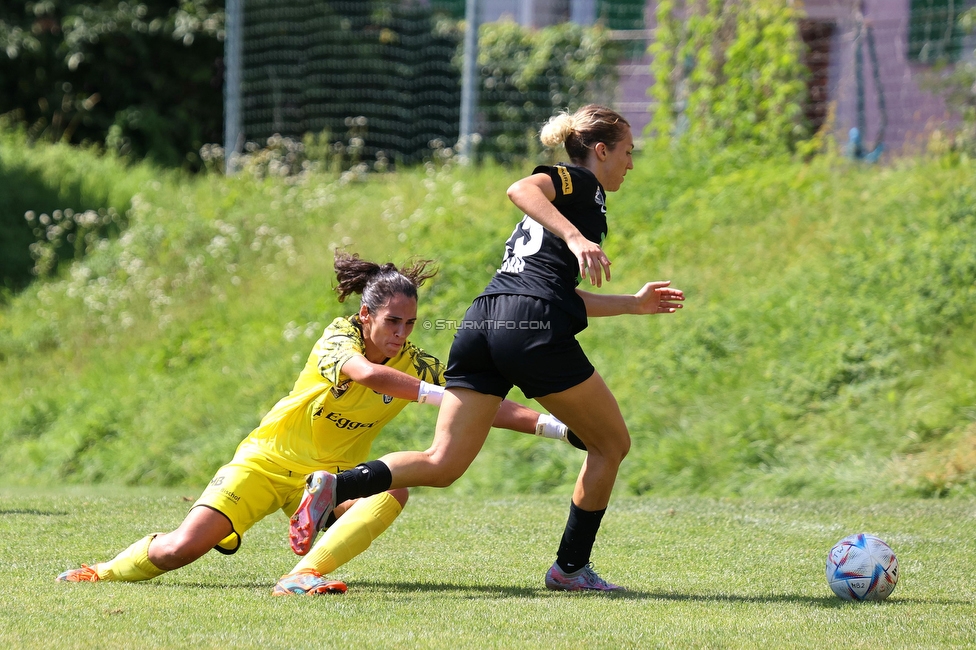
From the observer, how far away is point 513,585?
5242mm

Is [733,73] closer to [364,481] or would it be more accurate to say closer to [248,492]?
[248,492]

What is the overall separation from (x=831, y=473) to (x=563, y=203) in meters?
4.92

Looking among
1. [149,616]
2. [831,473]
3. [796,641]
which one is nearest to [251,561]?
[149,616]

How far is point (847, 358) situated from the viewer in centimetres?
979

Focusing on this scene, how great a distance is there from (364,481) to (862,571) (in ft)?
6.86

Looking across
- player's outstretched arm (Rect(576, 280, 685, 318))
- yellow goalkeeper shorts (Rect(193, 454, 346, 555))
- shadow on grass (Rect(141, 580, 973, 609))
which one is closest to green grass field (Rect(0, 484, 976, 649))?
shadow on grass (Rect(141, 580, 973, 609))

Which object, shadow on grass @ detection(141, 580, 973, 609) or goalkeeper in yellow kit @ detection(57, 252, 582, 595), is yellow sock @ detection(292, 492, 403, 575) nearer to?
goalkeeper in yellow kit @ detection(57, 252, 582, 595)

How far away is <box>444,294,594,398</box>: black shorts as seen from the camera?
4.74m

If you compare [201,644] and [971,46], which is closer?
[201,644]

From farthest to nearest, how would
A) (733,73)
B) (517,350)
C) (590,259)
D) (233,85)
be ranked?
(233,85)
(733,73)
(517,350)
(590,259)

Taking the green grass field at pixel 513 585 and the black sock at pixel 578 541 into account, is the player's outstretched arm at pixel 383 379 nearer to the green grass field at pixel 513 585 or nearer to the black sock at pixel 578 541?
the green grass field at pixel 513 585

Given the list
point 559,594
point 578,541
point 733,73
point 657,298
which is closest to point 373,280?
point 657,298

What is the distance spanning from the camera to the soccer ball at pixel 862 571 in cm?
475

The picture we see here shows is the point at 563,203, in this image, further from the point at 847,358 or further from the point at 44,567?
the point at 847,358
